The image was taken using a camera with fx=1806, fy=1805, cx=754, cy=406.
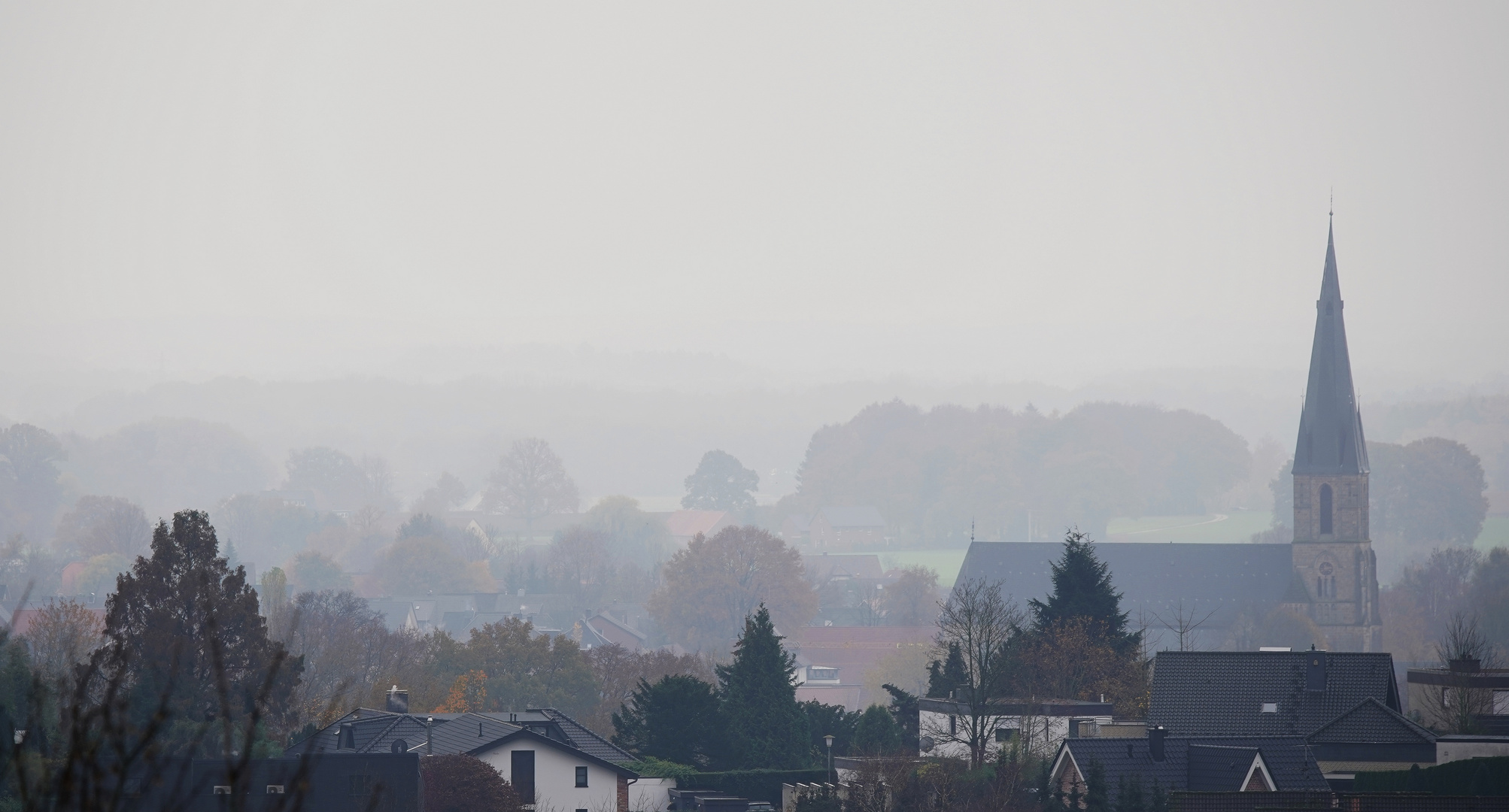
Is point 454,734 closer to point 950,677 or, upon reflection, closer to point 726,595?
point 950,677

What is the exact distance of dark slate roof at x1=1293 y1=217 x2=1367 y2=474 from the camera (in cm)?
9519

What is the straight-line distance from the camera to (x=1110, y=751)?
32562 millimetres

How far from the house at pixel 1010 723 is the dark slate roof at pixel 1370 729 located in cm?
601

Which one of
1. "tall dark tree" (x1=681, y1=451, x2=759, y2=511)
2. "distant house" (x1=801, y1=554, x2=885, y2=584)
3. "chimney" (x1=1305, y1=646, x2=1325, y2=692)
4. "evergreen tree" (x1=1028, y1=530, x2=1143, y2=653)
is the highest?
"tall dark tree" (x1=681, y1=451, x2=759, y2=511)

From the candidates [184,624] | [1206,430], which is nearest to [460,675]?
[184,624]

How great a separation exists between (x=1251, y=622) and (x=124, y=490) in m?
139

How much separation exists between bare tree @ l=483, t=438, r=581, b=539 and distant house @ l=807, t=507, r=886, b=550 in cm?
2492

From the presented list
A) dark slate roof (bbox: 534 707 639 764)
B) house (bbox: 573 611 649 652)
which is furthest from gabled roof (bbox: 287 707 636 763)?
house (bbox: 573 611 649 652)

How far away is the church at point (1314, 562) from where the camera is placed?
95.6 meters

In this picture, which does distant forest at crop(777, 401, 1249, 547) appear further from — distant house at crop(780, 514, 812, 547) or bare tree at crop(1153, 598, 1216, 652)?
bare tree at crop(1153, 598, 1216, 652)

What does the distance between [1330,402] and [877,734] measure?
60818 millimetres

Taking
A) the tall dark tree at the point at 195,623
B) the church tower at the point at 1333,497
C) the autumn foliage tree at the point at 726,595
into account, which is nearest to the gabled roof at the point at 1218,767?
the tall dark tree at the point at 195,623

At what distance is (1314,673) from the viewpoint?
38375mm

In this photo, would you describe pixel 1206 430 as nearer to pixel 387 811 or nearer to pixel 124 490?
pixel 124 490
